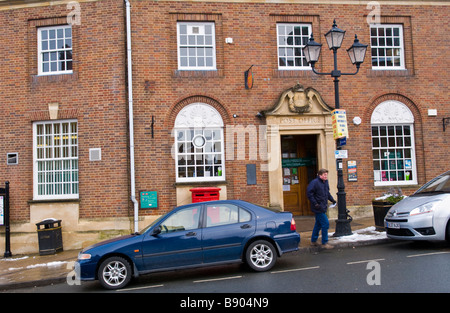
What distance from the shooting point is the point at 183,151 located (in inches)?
494

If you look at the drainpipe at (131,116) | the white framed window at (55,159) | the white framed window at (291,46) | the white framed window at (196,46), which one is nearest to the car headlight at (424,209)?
the white framed window at (291,46)

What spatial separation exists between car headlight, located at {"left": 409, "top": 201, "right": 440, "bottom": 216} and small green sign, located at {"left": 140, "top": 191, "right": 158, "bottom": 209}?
6975 millimetres

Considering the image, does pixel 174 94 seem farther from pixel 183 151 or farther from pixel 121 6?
pixel 121 6

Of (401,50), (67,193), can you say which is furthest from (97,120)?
(401,50)

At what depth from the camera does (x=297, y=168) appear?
13.6 m

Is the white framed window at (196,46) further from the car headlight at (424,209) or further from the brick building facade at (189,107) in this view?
the car headlight at (424,209)

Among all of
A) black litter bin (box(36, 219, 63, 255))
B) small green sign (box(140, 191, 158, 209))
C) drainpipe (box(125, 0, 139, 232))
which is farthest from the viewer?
small green sign (box(140, 191, 158, 209))

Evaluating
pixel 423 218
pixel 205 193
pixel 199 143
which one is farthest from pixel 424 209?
pixel 199 143

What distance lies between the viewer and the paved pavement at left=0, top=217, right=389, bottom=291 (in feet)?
27.2

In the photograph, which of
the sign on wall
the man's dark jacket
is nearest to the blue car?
the man's dark jacket

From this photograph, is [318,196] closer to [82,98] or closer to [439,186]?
[439,186]

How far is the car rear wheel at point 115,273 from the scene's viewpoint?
7160mm

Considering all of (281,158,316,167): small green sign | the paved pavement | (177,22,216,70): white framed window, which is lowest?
the paved pavement

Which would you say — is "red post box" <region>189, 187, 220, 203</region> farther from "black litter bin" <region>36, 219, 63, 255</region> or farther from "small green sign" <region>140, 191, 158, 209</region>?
"black litter bin" <region>36, 219, 63, 255</region>
